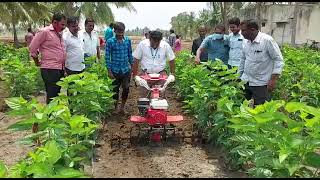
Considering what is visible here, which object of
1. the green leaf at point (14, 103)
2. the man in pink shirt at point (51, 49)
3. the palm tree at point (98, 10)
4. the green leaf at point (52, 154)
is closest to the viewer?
the green leaf at point (52, 154)

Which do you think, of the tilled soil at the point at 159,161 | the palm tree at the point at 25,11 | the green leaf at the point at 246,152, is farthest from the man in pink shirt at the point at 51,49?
the palm tree at the point at 25,11

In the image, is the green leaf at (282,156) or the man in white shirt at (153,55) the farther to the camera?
the man in white shirt at (153,55)

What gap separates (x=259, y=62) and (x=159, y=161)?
6.44ft

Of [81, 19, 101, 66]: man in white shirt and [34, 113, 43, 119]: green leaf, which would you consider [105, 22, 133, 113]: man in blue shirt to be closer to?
[81, 19, 101, 66]: man in white shirt

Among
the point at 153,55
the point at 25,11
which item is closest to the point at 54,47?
the point at 153,55

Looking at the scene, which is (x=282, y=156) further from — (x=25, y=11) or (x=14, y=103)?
(x=25, y=11)

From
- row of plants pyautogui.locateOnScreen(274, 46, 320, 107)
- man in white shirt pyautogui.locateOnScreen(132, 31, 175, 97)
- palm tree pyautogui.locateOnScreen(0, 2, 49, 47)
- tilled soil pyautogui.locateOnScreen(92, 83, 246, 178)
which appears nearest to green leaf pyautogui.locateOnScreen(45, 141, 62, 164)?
tilled soil pyautogui.locateOnScreen(92, 83, 246, 178)

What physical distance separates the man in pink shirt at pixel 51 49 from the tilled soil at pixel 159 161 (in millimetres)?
1162

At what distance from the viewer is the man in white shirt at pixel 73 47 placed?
6.95 metres

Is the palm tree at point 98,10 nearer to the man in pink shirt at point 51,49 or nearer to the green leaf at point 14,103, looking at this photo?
the man in pink shirt at point 51,49

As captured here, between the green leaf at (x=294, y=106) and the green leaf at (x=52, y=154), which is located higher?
the green leaf at (x=294, y=106)

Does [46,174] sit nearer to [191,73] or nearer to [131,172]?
[131,172]

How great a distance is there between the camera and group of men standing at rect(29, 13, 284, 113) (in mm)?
5875

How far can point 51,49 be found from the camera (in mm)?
6305
